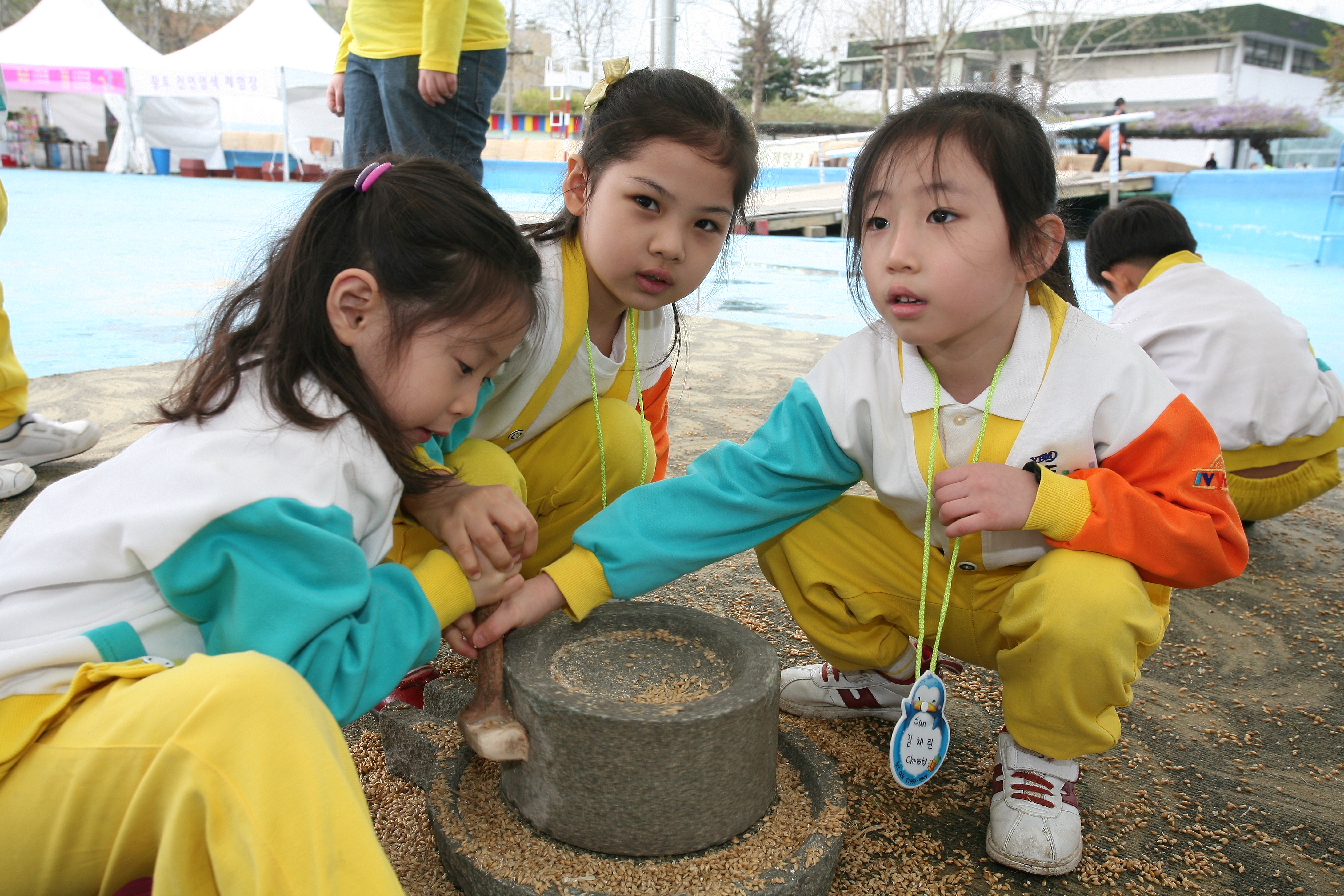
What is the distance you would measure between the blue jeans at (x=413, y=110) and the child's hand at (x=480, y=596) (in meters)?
1.77

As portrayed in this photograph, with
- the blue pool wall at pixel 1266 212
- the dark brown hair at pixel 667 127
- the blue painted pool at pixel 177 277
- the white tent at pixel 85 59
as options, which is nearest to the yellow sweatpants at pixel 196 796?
the blue painted pool at pixel 177 277

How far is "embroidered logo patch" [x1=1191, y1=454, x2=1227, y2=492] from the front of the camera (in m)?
1.44

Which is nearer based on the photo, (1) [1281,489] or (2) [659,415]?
(2) [659,415]

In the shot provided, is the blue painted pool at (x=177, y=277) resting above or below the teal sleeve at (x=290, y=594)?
below

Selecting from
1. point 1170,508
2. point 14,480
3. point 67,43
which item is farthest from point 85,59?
point 1170,508

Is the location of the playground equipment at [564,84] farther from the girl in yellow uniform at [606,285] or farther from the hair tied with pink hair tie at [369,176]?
the hair tied with pink hair tie at [369,176]

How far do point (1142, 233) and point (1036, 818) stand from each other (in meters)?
2.06

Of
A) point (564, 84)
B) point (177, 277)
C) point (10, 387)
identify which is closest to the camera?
point (10, 387)

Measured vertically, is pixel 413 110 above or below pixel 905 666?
above

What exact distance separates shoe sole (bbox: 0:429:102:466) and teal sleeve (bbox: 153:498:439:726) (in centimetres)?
215

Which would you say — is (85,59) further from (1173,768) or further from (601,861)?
(1173,768)

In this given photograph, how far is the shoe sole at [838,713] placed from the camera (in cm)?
178

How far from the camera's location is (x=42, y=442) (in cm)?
285

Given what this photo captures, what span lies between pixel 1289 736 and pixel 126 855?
72.5 inches
